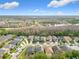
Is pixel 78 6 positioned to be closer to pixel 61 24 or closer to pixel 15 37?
pixel 61 24

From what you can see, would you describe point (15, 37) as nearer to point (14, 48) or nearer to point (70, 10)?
point (14, 48)

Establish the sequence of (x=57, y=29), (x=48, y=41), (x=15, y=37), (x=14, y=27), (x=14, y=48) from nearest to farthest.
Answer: (x=14, y=48) < (x=48, y=41) < (x=15, y=37) < (x=57, y=29) < (x=14, y=27)

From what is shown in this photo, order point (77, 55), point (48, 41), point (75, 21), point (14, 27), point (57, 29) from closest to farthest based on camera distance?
point (77, 55)
point (48, 41)
point (57, 29)
point (14, 27)
point (75, 21)

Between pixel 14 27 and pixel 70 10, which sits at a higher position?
pixel 70 10

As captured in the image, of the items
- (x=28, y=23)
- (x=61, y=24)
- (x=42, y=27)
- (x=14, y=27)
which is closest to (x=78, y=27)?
(x=61, y=24)

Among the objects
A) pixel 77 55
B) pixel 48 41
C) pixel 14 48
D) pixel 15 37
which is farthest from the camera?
pixel 15 37

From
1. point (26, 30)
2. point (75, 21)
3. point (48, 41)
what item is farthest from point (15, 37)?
point (75, 21)

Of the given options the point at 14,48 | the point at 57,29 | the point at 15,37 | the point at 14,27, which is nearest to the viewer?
the point at 14,48

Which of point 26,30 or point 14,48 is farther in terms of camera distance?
point 26,30

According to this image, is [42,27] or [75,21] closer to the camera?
[42,27]
